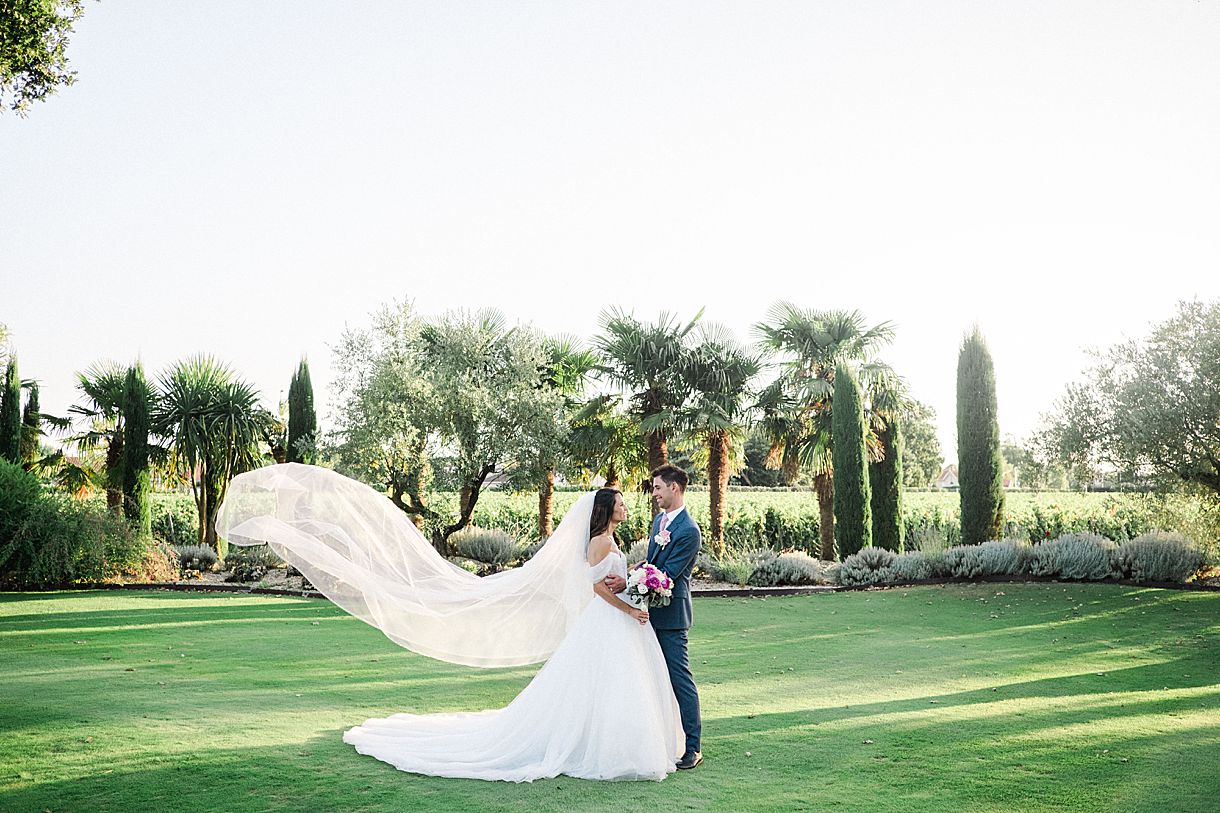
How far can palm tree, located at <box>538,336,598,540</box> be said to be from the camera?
24609 mm

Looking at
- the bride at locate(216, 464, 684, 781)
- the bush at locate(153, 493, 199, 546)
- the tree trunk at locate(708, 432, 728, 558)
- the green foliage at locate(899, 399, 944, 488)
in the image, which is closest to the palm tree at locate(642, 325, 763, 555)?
the tree trunk at locate(708, 432, 728, 558)

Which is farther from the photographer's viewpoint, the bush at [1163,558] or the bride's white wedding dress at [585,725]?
the bush at [1163,558]

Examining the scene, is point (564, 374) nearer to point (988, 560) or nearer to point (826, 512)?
point (826, 512)

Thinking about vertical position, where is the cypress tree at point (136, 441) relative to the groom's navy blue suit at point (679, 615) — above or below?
above

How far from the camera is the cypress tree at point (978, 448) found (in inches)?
816

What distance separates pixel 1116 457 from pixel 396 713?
1390 cm

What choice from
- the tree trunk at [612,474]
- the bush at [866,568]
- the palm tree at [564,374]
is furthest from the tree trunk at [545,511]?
the bush at [866,568]

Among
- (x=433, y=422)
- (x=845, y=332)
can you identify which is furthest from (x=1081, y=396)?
(x=433, y=422)

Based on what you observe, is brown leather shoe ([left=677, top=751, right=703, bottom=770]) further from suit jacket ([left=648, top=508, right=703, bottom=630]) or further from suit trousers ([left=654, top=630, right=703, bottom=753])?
suit jacket ([left=648, top=508, right=703, bottom=630])

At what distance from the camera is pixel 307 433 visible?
27.2 m

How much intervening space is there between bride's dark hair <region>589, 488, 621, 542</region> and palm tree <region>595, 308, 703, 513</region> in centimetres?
1559

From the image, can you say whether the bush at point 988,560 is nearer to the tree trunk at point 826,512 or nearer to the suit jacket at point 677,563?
the tree trunk at point 826,512

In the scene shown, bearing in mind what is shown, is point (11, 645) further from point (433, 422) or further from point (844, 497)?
point (844, 497)

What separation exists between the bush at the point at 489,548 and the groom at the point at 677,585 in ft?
49.2
